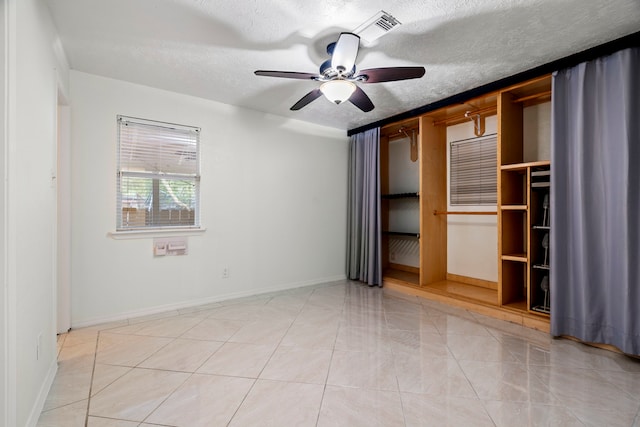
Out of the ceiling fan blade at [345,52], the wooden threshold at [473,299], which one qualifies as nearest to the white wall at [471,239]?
the wooden threshold at [473,299]

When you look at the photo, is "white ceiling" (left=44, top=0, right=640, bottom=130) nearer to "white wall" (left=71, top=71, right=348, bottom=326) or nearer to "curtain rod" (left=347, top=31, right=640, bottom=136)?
"curtain rod" (left=347, top=31, right=640, bottom=136)

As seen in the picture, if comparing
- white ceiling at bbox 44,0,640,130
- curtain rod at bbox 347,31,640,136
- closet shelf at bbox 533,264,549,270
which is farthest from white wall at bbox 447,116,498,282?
white ceiling at bbox 44,0,640,130

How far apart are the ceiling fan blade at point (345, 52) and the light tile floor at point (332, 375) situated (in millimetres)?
2195

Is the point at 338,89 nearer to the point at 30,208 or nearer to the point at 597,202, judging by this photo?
the point at 30,208

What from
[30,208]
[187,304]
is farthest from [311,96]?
[187,304]

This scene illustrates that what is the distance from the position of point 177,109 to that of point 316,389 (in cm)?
319

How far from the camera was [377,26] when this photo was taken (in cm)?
204

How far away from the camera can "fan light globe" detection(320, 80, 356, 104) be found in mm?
2264

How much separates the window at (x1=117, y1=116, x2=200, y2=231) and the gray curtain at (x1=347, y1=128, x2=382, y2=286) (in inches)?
93.8

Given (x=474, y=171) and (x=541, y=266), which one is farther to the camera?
(x=474, y=171)

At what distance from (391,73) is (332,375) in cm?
219

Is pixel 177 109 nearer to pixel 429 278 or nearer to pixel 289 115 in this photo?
pixel 289 115

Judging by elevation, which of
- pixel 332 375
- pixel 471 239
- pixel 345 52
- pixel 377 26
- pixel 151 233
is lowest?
pixel 332 375

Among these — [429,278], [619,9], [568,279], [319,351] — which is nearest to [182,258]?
[319,351]
